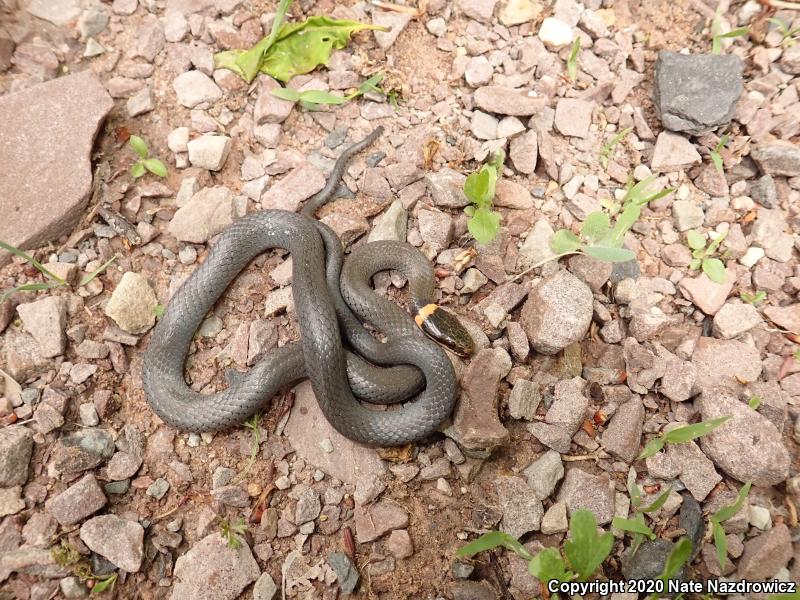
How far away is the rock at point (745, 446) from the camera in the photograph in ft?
11.5

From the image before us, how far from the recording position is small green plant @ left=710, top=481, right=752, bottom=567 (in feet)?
10.9

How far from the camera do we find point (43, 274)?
4.15 meters

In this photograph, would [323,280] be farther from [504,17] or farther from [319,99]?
[504,17]

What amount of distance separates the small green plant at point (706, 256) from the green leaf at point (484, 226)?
5.49 ft

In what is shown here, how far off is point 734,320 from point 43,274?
5505mm

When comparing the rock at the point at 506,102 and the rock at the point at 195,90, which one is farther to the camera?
the rock at the point at 195,90

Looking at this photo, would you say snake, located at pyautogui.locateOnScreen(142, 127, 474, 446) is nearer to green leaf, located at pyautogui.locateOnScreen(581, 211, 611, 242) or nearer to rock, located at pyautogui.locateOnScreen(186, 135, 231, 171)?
rock, located at pyautogui.locateOnScreen(186, 135, 231, 171)

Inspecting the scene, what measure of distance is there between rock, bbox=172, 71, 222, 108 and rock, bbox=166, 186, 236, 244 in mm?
902

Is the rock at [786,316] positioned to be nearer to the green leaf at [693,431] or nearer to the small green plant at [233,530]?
the green leaf at [693,431]

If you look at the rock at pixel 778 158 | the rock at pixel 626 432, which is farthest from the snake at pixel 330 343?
the rock at pixel 778 158

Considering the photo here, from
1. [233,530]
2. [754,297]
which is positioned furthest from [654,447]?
[233,530]

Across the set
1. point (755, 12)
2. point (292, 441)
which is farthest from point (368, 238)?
point (755, 12)

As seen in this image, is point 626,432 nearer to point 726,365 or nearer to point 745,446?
point 745,446

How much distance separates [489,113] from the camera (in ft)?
15.5
